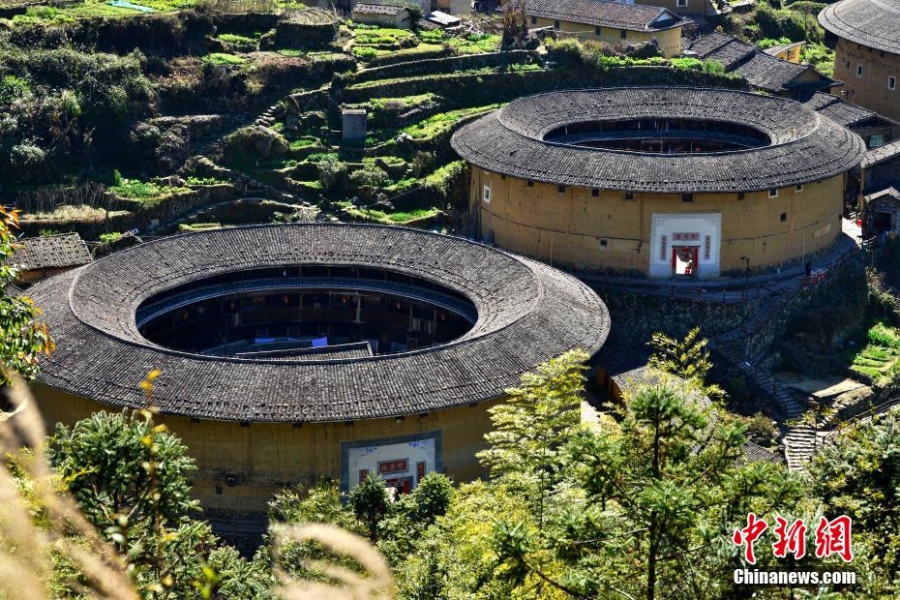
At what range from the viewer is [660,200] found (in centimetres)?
4728

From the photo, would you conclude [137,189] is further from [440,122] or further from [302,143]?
[440,122]

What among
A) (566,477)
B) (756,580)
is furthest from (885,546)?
(566,477)

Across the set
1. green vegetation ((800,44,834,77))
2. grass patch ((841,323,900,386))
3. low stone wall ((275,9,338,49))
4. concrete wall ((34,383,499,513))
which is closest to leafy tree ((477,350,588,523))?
concrete wall ((34,383,499,513))

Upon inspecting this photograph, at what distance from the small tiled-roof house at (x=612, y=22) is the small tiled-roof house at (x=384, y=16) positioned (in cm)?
624

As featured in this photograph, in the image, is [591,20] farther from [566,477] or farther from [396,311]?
[566,477]

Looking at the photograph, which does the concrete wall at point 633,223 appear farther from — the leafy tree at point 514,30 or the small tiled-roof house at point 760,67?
the leafy tree at point 514,30

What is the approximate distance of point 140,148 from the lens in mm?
52406

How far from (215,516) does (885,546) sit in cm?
1888

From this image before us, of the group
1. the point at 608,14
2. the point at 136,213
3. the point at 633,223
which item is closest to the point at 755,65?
the point at 608,14

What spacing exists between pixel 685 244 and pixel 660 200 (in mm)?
1791

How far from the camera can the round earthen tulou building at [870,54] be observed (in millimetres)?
62594

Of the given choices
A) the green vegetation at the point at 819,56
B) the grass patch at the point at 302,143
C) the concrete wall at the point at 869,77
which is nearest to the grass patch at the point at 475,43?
the grass patch at the point at 302,143

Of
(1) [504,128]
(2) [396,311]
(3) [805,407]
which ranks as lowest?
(3) [805,407]

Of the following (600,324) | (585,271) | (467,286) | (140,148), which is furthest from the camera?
(140,148)
